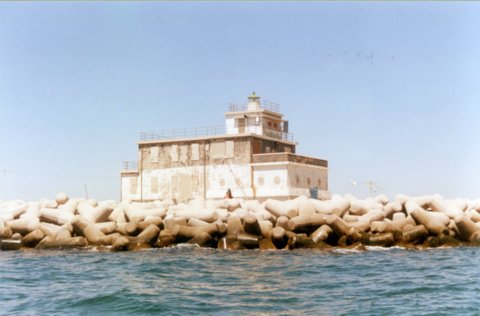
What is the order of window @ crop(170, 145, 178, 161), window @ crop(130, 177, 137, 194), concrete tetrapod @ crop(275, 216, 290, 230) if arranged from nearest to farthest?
1. concrete tetrapod @ crop(275, 216, 290, 230)
2. window @ crop(170, 145, 178, 161)
3. window @ crop(130, 177, 137, 194)

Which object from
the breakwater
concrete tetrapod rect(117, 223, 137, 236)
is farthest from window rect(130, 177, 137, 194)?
concrete tetrapod rect(117, 223, 137, 236)

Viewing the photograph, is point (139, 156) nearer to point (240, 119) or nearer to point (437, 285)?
point (240, 119)

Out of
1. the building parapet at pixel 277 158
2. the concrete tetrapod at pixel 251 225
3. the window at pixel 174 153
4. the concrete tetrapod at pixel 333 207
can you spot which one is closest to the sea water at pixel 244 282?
the concrete tetrapod at pixel 251 225

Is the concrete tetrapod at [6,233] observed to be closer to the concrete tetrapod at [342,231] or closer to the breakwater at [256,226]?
the breakwater at [256,226]

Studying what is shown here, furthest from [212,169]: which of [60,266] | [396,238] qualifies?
[60,266]

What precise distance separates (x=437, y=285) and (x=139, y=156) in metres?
27.1

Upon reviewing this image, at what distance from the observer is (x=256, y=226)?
17391mm

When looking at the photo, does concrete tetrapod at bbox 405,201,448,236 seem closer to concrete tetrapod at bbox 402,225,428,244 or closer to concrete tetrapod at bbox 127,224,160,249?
concrete tetrapod at bbox 402,225,428,244

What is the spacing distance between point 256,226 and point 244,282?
19.1 feet

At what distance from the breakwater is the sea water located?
1.85 feet

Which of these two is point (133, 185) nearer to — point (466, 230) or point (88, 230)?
point (88, 230)

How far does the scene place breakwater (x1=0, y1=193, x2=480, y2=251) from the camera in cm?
1744

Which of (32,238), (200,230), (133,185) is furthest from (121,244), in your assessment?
(133,185)

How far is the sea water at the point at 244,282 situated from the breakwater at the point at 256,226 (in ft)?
1.85
